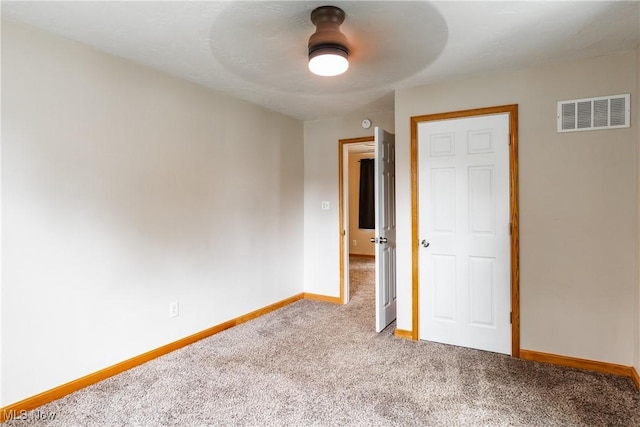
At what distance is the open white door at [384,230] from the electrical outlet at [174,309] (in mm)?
1821

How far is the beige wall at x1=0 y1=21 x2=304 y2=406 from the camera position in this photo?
2088 millimetres

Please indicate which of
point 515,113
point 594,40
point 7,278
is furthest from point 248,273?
point 594,40

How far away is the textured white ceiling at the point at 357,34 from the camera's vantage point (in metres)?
1.92

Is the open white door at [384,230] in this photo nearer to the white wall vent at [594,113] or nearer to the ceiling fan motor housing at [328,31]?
the ceiling fan motor housing at [328,31]

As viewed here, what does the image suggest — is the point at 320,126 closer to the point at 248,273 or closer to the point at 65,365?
the point at 248,273

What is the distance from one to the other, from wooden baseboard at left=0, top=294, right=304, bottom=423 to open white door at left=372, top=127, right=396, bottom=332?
56.5 inches

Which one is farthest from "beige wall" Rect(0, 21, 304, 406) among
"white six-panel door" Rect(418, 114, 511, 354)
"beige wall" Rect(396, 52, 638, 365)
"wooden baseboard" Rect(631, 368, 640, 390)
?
"wooden baseboard" Rect(631, 368, 640, 390)

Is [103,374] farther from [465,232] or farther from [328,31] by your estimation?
[465,232]

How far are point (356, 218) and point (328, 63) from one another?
6.28 m

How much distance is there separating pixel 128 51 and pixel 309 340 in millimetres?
2739

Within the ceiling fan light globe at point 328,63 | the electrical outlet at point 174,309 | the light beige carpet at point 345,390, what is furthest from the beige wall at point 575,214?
the electrical outlet at point 174,309

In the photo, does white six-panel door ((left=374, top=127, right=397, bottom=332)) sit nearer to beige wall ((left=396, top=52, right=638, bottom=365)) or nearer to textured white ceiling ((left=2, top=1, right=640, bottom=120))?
textured white ceiling ((left=2, top=1, right=640, bottom=120))

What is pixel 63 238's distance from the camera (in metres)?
2.27

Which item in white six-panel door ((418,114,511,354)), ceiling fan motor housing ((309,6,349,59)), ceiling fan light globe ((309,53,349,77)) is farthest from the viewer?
white six-panel door ((418,114,511,354))
